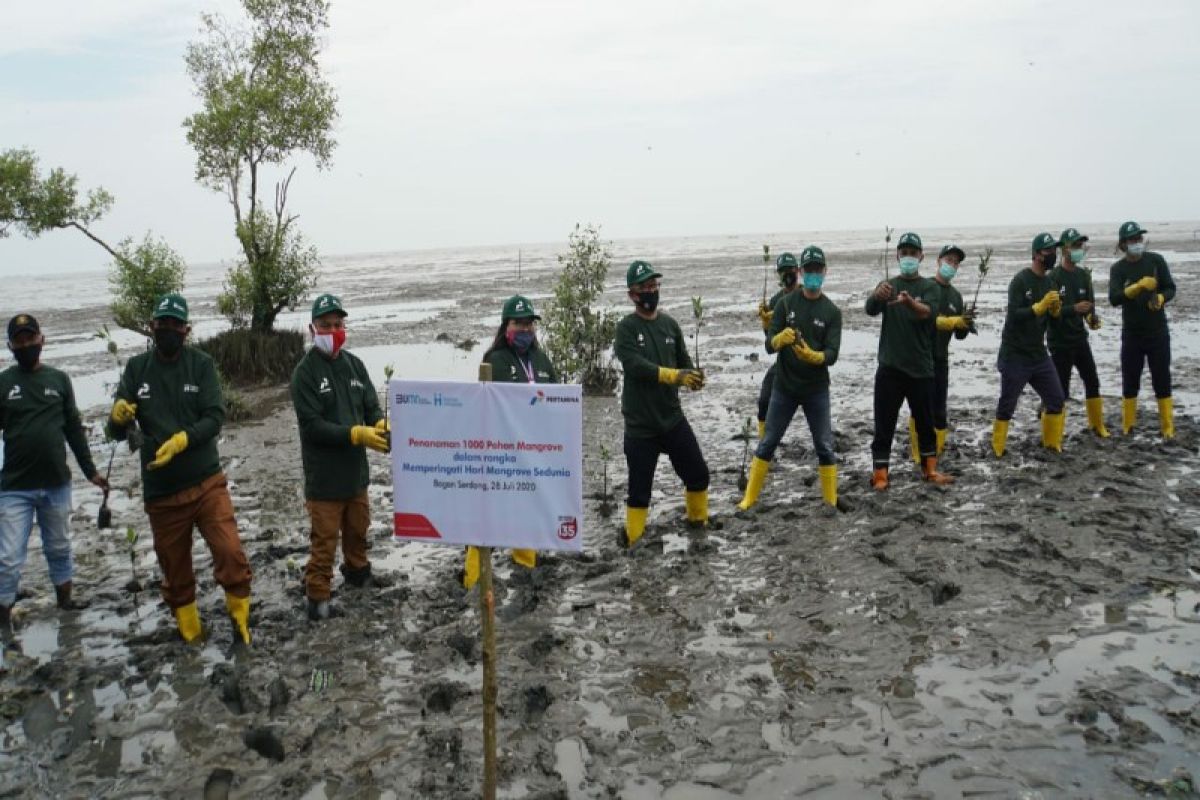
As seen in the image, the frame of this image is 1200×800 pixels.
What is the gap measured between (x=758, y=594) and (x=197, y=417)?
397 cm

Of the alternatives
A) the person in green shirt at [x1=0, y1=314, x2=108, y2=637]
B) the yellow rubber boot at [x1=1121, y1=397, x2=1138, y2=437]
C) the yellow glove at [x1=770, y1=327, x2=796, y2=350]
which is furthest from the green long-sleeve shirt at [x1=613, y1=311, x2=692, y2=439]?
the yellow rubber boot at [x1=1121, y1=397, x2=1138, y2=437]

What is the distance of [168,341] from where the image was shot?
18.1 ft

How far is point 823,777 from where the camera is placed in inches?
157

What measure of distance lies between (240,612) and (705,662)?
119 inches

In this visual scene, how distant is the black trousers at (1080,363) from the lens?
945 centimetres

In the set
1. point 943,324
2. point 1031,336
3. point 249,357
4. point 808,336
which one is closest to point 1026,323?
point 1031,336

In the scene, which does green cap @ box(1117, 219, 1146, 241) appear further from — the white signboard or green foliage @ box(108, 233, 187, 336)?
green foliage @ box(108, 233, 187, 336)

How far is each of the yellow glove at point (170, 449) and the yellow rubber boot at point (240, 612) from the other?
1.01 metres

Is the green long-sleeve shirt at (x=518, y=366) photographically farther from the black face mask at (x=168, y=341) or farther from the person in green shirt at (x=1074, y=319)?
the person in green shirt at (x=1074, y=319)

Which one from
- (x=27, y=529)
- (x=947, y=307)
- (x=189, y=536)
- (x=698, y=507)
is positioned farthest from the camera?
(x=947, y=307)

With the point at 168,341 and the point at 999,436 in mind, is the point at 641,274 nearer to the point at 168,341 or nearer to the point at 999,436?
the point at 168,341

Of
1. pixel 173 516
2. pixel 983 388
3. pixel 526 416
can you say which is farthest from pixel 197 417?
pixel 983 388

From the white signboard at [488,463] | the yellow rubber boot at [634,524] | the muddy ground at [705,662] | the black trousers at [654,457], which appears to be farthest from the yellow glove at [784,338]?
the white signboard at [488,463]

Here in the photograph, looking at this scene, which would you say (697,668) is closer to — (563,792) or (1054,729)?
(563,792)
